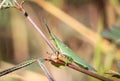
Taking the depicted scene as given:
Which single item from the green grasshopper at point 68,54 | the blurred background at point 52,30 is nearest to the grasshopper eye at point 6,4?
the green grasshopper at point 68,54

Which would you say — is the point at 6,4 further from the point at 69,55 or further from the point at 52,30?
the point at 52,30

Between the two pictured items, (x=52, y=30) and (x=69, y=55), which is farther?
(x=52, y=30)

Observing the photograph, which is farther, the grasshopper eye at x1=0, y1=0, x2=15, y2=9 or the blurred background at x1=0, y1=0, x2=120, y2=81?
the blurred background at x1=0, y1=0, x2=120, y2=81

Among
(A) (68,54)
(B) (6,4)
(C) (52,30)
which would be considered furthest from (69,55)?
(C) (52,30)

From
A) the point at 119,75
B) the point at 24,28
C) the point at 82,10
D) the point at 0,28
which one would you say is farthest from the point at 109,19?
the point at 119,75

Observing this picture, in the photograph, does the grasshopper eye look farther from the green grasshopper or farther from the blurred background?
the blurred background

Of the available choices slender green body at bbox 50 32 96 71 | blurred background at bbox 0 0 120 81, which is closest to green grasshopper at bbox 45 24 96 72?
slender green body at bbox 50 32 96 71

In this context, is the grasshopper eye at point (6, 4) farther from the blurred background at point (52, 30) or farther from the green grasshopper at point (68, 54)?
the blurred background at point (52, 30)

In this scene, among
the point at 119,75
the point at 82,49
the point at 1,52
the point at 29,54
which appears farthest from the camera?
the point at 82,49

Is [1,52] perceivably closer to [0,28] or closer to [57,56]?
[0,28]

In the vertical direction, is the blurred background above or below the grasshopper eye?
below

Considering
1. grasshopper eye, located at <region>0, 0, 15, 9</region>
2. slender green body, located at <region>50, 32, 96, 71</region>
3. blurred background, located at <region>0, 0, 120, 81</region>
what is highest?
grasshopper eye, located at <region>0, 0, 15, 9</region>
